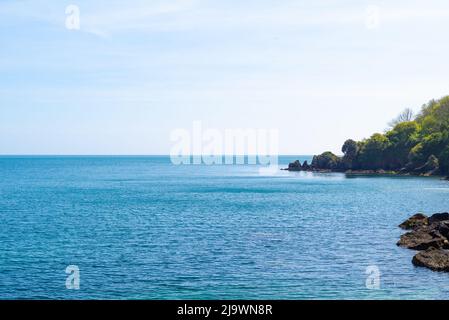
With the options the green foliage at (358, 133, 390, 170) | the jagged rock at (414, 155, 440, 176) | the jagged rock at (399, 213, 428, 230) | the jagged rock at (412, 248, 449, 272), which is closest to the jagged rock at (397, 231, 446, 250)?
the jagged rock at (412, 248, 449, 272)

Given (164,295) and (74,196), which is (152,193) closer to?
(74,196)

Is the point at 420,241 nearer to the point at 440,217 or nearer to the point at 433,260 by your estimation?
the point at 433,260

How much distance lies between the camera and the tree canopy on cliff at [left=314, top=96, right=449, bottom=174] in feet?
524

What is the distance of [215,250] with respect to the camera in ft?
168

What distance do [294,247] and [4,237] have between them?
34.6 meters

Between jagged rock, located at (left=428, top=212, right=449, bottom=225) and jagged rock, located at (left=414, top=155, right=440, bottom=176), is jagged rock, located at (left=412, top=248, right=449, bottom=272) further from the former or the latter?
jagged rock, located at (left=414, top=155, right=440, bottom=176)

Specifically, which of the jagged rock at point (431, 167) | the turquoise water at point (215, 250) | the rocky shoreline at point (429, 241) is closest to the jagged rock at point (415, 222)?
the rocky shoreline at point (429, 241)

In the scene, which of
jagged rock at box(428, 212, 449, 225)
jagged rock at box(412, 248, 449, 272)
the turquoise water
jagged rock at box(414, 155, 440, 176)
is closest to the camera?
the turquoise water

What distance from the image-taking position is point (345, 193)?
116 meters

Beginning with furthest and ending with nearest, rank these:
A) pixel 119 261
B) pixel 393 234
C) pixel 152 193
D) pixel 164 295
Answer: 1. pixel 152 193
2. pixel 393 234
3. pixel 119 261
4. pixel 164 295

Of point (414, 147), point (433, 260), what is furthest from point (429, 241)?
point (414, 147)

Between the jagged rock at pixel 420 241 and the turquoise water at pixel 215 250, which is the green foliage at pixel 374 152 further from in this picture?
the jagged rock at pixel 420 241

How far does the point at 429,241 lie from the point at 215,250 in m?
20.2
